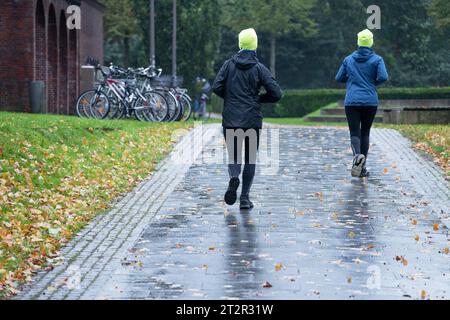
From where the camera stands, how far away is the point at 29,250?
10.5 metres

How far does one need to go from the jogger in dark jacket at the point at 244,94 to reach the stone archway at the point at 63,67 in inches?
890

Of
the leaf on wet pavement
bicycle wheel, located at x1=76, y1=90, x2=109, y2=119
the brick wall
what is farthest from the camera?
the brick wall

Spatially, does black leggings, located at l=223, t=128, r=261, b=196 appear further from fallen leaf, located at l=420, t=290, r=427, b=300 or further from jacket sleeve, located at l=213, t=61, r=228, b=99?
fallen leaf, located at l=420, t=290, r=427, b=300

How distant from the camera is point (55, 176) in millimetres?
15188

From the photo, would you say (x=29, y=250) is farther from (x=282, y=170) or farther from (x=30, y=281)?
(x=282, y=170)

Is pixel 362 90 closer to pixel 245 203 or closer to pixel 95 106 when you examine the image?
pixel 245 203

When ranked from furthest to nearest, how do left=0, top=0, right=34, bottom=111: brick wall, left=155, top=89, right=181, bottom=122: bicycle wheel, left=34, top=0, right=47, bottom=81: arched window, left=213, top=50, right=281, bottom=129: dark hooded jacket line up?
left=34, top=0, right=47, bottom=81: arched window, left=0, top=0, right=34, bottom=111: brick wall, left=155, top=89, right=181, bottom=122: bicycle wheel, left=213, top=50, right=281, bottom=129: dark hooded jacket

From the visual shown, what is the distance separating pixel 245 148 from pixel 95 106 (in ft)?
44.6

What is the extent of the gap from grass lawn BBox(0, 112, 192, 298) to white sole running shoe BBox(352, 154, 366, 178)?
9.47 feet

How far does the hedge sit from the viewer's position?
4706 centimetres

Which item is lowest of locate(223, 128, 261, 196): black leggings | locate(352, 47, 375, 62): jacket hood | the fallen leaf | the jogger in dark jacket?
the fallen leaf

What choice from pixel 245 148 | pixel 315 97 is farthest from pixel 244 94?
pixel 315 97

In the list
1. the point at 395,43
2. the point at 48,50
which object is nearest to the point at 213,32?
the point at 48,50

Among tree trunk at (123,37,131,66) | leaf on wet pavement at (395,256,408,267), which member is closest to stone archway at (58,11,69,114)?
leaf on wet pavement at (395,256,408,267)
